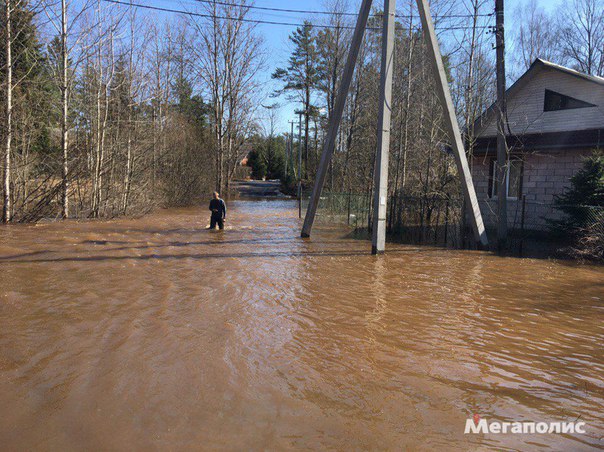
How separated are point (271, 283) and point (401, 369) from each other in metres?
4.25

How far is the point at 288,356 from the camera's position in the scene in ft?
16.2

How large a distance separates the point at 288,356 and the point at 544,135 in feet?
51.8

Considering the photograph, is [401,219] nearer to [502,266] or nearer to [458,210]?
[458,210]

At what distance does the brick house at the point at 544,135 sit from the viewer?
15.9 m

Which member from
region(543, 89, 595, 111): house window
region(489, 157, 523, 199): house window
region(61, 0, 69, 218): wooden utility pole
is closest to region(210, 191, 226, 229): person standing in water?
region(61, 0, 69, 218): wooden utility pole

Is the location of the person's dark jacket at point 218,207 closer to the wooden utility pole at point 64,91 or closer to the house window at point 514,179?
the wooden utility pole at point 64,91

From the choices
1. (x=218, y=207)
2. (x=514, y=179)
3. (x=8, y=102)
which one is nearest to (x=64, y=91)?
(x=8, y=102)

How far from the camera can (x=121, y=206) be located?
19891 millimetres

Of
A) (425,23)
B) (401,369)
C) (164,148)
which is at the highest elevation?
(425,23)

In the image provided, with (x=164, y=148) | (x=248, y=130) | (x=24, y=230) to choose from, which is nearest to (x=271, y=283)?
(x=24, y=230)

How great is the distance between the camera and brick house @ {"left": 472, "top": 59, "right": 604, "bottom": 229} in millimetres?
15883

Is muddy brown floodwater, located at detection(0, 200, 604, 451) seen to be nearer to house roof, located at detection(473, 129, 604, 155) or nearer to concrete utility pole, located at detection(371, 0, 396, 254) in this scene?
concrete utility pole, located at detection(371, 0, 396, 254)

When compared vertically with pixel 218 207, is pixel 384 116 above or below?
above

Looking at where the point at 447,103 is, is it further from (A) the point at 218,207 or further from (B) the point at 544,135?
(A) the point at 218,207
